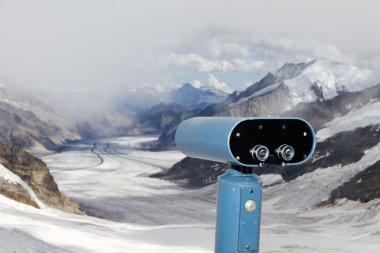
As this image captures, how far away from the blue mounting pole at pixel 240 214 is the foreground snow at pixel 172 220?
562 cm

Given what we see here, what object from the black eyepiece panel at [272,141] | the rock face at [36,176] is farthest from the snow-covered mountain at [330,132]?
the black eyepiece panel at [272,141]

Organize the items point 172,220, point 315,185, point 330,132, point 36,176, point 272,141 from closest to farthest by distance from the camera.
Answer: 1. point 272,141
2. point 36,176
3. point 172,220
4. point 315,185
5. point 330,132

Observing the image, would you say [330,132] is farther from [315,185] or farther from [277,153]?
[277,153]

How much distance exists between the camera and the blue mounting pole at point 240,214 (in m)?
6.69

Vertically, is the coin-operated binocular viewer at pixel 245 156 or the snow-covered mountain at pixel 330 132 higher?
the snow-covered mountain at pixel 330 132

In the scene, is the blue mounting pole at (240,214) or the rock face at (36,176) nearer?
the blue mounting pole at (240,214)

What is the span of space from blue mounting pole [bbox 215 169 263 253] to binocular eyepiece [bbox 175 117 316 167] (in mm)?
331

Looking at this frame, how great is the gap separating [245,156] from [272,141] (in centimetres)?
44

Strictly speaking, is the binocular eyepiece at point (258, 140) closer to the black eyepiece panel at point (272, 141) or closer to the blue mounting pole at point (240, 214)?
the black eyepiece panel at point (272, 141)

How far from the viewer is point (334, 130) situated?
2547 inches

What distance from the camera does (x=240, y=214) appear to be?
21.9 feet

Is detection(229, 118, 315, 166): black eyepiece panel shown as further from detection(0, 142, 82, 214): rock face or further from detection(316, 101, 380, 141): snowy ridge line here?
detection(316, 101, 380, 141): snowy ridge line

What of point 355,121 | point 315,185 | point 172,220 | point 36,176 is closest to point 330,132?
point 355,121

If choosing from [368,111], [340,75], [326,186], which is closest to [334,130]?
[368,111]
